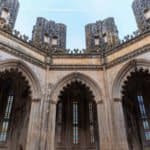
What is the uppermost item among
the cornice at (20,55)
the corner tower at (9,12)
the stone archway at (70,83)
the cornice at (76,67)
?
the corner tower at (9,12)

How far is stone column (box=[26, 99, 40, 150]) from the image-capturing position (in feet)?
31.1

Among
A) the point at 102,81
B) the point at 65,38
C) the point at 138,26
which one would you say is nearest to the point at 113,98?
the point at 102,81

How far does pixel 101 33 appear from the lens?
2031 centimetres

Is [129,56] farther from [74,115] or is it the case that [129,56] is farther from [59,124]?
[59,124]

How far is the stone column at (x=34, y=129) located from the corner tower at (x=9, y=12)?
39.7 feet

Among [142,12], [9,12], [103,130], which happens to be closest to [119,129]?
[103,130]

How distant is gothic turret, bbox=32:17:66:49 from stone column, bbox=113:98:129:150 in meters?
10.5

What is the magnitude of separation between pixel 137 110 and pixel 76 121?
586 cm

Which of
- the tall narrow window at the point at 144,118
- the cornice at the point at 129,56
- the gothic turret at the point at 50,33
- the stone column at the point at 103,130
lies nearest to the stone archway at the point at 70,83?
the stone column at the point at 103,130

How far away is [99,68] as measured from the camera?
12.7 meters

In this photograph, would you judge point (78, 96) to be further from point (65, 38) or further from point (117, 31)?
point (117, 31)

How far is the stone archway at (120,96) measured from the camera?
9.84m

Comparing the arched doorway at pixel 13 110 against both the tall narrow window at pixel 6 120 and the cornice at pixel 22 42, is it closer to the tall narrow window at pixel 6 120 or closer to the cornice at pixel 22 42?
the tall narrow window at pixel 6 120

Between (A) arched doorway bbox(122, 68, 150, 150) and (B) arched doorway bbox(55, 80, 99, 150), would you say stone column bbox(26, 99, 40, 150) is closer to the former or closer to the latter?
(B) arched doorway bbox(55, 80, 99, 150)
